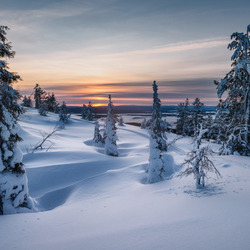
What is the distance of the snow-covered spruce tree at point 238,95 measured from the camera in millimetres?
13955

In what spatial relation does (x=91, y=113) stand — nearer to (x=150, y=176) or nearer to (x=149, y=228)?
(x=150, y=176)

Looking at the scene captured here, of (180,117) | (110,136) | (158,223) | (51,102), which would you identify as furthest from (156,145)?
(51,102)

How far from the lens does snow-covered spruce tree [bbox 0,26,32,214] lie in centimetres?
880

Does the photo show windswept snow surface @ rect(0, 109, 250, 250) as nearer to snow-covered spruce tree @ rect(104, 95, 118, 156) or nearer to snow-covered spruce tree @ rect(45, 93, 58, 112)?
snow-covered spruce tree @ rect(104, 95, 118, 156)

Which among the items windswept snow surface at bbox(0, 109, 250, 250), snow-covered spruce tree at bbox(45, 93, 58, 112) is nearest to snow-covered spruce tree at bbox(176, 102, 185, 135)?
windswept snow surface at bbox(0, 109, 250, 250)

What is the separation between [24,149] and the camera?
23.2 meters

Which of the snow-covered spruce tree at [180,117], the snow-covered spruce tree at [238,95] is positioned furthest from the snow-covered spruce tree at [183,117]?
the snow-covered spruce tree at [238,95]

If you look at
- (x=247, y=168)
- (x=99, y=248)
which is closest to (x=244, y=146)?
(x=247, y=168)

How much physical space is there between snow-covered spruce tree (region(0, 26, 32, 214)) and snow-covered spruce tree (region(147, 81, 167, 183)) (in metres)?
9.61

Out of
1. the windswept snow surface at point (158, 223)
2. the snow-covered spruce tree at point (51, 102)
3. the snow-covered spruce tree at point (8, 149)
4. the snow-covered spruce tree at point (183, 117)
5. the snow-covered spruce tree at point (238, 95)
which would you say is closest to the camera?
the windswept snow surface at point (158, 223)

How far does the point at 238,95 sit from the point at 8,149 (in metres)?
17.0

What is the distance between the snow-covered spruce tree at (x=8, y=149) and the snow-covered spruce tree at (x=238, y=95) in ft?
49.6

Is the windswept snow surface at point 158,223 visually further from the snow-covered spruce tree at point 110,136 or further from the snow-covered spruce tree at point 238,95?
the snow-covered spruce tree at point 110,136

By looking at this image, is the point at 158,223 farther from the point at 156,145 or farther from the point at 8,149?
the point at 156,145
